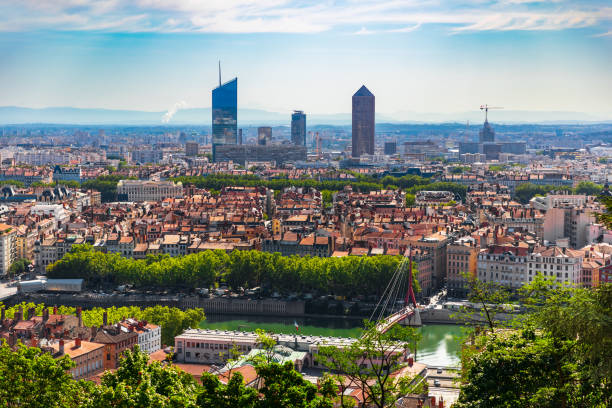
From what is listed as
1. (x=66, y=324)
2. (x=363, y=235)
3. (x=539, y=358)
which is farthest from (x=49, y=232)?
(x=539, y=358)

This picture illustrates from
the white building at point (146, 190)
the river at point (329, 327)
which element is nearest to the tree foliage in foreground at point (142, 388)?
the river at point (329, 327)

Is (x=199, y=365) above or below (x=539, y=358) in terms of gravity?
below

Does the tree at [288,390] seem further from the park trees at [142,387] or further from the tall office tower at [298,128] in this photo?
the tall office tower at [298,128]

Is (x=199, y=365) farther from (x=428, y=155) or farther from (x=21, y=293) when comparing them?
(x=428, y=155)

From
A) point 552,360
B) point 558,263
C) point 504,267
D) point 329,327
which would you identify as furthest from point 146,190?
point 552,360

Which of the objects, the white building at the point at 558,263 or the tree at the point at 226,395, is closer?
the tree at the point at 226,395

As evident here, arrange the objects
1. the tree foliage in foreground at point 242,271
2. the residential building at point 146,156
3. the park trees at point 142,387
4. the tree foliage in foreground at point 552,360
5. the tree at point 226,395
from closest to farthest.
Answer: the tree foliage in foreground at point 552,360 → the tree at point 226,395 → the park trees at point 142,387 → the tree foliage in foreground at point 242,271 → the residential building at point 146,156

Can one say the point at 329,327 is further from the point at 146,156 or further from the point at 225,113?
the point at 146,156
